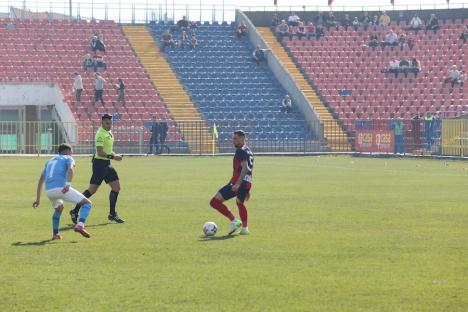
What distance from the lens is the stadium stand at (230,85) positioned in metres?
58.2

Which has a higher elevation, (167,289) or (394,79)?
(394,79)

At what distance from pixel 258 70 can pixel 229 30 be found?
527 cm

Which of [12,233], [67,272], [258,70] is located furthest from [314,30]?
[67,272]

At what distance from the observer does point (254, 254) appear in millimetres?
14633

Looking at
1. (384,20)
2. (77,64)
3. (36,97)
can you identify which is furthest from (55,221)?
(384,20)

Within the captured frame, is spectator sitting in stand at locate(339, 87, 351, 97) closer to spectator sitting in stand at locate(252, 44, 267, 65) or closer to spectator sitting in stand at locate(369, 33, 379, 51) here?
spectator sitting in stand at locate(369, 33, 379, 51)

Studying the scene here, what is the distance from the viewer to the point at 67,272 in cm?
1286

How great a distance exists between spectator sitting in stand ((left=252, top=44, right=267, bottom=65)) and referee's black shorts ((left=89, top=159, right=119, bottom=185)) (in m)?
44.9

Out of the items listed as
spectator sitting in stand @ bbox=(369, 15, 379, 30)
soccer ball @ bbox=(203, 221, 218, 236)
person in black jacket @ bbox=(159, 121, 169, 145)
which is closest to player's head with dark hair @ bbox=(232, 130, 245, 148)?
soccer ball @ bbox=(203, 221, 218, 236)

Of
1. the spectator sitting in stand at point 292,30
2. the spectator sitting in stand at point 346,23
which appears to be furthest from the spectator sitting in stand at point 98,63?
the spectator sitting in stand at point 346,23

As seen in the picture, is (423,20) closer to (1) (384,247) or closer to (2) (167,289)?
(1) (384,247)

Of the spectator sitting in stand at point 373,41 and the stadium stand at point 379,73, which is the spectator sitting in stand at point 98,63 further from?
the spectator sitting in stand at point 373,41

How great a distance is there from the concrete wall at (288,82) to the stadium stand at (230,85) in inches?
14.0

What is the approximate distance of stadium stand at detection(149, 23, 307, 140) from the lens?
191 ft
